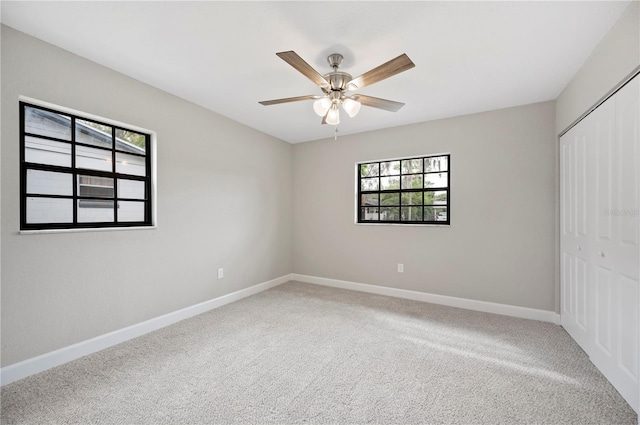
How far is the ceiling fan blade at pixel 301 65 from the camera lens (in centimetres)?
171

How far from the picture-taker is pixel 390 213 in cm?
423

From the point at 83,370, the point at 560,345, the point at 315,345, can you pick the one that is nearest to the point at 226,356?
the point at 315,345

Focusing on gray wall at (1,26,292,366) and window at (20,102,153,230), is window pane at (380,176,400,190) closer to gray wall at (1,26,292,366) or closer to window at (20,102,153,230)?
gray wall at (1,26,292,366)

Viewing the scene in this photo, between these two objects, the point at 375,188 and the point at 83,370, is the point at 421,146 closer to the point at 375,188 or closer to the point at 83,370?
the point at 375,188

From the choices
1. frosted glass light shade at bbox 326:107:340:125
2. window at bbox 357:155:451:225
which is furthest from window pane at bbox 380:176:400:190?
frosted glass light shade at bbox 326:107:340:125

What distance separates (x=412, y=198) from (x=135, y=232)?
3449 millimetres

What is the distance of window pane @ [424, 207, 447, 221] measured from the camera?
3.82 meters

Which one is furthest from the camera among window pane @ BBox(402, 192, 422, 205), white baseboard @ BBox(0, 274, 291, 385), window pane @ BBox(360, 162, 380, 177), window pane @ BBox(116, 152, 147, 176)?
window pane @ BBox(360, 162, 380, 177)

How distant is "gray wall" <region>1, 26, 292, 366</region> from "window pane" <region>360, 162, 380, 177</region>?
1466 mm

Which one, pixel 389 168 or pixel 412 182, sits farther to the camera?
pixel 389 168

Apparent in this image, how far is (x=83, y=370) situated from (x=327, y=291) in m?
2.90

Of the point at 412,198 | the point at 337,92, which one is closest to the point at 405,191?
the point at 412,198

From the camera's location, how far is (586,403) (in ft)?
5.79

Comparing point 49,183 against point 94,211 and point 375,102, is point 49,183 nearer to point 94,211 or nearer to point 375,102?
point 94,211
